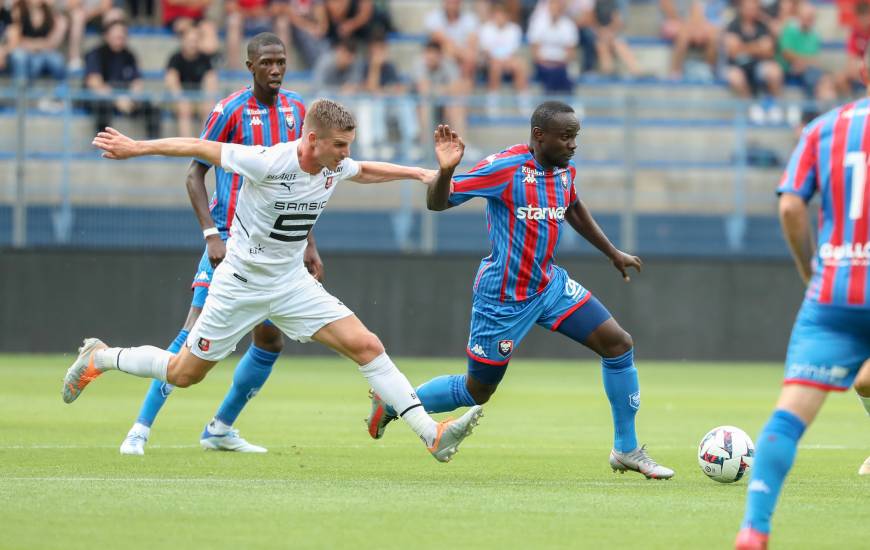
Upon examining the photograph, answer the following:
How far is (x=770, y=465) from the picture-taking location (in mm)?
5812

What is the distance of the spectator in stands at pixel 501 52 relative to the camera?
70.7 feet

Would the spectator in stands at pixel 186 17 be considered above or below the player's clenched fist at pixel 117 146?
above

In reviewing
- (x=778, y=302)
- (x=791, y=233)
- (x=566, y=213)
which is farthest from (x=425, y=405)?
(x=778, y=302)

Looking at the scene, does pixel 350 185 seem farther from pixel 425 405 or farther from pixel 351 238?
pixel 425 405

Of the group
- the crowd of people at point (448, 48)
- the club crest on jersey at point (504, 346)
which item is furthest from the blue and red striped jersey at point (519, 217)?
the crowd of people at point (448, 48)

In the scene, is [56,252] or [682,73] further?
[682,73]

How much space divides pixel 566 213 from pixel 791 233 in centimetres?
347

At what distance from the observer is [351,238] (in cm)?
1928

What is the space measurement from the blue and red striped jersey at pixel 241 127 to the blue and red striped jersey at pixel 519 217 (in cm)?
158

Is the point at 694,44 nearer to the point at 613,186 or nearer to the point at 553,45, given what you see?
the point at 553,45

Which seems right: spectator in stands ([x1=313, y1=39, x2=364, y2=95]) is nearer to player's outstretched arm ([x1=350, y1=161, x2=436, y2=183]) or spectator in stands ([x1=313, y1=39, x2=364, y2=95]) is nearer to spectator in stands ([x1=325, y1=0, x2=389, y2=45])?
spectator in stands ([x1=325, y1=0, x2=389, y2=45])

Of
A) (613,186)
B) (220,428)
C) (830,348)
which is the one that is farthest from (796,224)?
(613,186)

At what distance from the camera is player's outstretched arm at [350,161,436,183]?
8.82m

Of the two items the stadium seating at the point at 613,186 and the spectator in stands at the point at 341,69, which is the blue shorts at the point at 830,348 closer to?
the stadium seating at the point at 613,186
